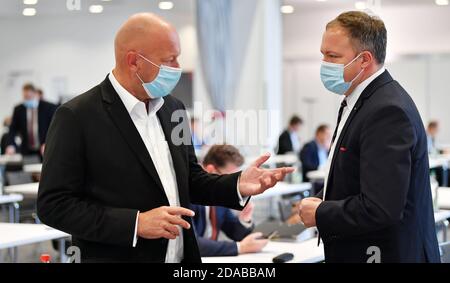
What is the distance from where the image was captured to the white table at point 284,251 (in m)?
3.49

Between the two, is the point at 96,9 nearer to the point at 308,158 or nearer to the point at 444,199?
the point at 444,199

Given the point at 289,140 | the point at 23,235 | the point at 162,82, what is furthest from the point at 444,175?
the point at 162,82

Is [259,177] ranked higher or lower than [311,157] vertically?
lower

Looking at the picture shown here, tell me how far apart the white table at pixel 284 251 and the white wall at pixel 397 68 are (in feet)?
23.3

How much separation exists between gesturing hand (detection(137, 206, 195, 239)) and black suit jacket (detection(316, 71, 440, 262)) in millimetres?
462

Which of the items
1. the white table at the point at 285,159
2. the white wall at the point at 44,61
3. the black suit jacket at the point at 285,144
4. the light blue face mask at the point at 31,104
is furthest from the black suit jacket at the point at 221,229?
the white wall at the point at 44,61

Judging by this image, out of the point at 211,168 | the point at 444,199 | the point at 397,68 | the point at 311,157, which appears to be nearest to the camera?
the point at 211,168

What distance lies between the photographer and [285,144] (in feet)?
37.6

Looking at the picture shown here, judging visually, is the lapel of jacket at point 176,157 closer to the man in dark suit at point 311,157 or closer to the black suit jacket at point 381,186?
the black suit jacket at point 381,186

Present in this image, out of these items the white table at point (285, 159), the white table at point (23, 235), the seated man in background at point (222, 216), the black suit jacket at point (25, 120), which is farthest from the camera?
the black suit jacket at point (25, 120)

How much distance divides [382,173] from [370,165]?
45 mm

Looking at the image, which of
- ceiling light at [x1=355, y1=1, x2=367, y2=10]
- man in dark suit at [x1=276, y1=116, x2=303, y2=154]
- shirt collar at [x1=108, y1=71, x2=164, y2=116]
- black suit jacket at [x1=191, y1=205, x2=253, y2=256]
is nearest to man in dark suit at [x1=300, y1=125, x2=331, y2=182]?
man in dark suit at [x1=276, y1=116, x2=303, y2=154]

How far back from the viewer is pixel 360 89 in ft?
7.77
